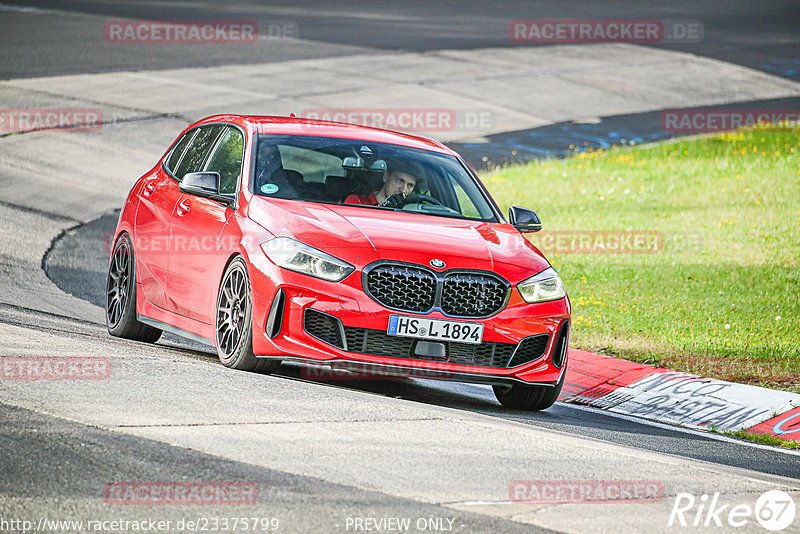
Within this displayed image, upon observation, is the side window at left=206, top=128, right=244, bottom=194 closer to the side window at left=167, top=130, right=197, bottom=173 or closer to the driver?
the side window at left=167, top=130, right=197, bottom=173

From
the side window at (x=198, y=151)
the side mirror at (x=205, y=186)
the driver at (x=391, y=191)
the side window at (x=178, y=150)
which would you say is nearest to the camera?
the side mirror at (x=205, y=186)

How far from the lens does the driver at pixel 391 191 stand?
926cm

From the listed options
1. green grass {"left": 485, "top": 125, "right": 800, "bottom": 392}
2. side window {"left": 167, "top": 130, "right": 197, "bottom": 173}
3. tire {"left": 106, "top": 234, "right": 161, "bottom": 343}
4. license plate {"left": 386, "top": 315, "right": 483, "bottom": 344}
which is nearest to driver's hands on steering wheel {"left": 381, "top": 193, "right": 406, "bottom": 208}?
license plate {"left": 386, "top": 315, "right": 483, "bottom": 344}

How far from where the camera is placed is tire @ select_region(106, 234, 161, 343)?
33.3 ft

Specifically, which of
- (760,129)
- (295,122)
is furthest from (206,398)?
(760,129)

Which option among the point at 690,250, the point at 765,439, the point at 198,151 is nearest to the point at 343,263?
the point at 198,151

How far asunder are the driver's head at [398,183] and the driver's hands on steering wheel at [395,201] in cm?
3

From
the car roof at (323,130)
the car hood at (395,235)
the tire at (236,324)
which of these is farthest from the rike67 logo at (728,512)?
the car roof at (323,130)

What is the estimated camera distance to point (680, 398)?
10141mm

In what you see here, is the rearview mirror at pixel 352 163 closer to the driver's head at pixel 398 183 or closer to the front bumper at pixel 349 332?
the driver's head at pixel 398 183

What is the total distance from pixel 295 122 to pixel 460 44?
2560 centimetres

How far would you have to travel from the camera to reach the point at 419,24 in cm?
3931

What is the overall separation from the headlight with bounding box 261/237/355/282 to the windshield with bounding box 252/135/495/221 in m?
0.80

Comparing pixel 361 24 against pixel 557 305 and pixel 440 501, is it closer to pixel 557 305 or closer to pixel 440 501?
pixel 557 305
